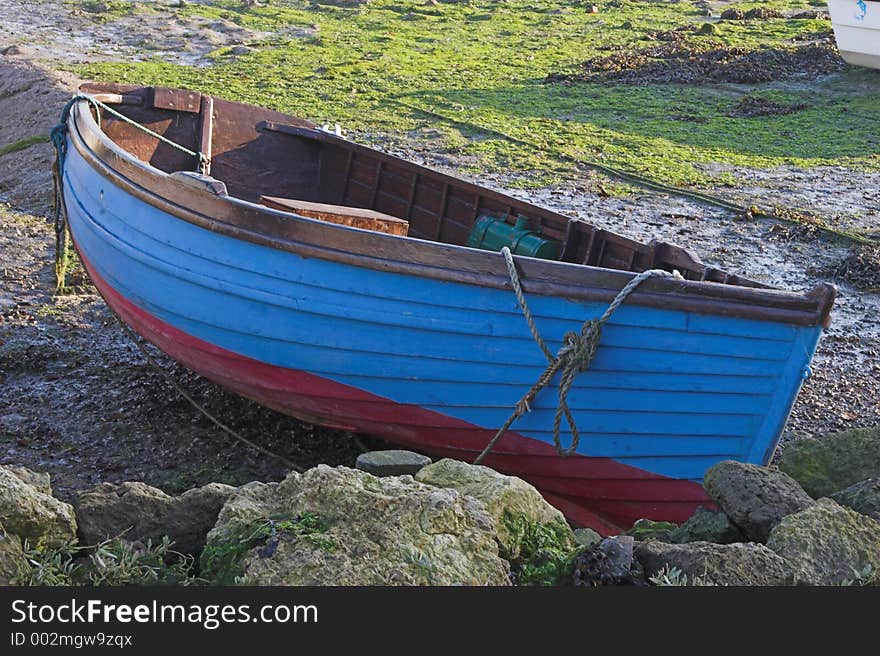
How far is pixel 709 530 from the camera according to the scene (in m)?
4.14

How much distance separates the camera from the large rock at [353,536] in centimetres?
334

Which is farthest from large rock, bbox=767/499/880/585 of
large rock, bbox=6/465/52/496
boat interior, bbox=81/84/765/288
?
boat interior, bbox=81/84/765/288

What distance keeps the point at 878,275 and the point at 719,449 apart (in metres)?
4.25

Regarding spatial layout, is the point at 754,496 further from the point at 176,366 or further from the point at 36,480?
the point at 176,366

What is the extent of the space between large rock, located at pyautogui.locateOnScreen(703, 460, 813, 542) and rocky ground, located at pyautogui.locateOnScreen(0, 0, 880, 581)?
131 mm

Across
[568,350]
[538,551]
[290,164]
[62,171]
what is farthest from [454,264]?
[62,171]

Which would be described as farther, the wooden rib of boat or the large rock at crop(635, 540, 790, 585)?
the wooden rib of boat

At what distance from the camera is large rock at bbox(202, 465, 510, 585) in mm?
3340

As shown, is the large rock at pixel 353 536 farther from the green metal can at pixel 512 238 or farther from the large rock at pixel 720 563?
the green metal can at pixel 512 238

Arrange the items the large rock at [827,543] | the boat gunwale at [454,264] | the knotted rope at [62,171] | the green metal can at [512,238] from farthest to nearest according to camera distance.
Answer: the knotted rope at [62,171], the green metal can at [512,238], the boat gunwale at [454,264], the large rock at [827,543]

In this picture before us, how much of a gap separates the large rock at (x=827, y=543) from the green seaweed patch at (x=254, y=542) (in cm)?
159

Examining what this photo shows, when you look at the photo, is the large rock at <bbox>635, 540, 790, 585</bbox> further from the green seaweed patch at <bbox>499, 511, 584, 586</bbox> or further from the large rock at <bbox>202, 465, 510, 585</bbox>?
the large rock at <bbox>202, 465, 510, 585</bbox>

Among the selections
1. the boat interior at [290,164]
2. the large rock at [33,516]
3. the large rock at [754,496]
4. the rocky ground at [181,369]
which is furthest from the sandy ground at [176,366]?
the large rock at [754,496]

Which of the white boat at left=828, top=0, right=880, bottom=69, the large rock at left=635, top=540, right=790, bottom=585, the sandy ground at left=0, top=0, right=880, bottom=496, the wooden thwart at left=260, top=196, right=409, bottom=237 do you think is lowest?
the sandy ground at left=0, top=0, right=880, bottom=496
